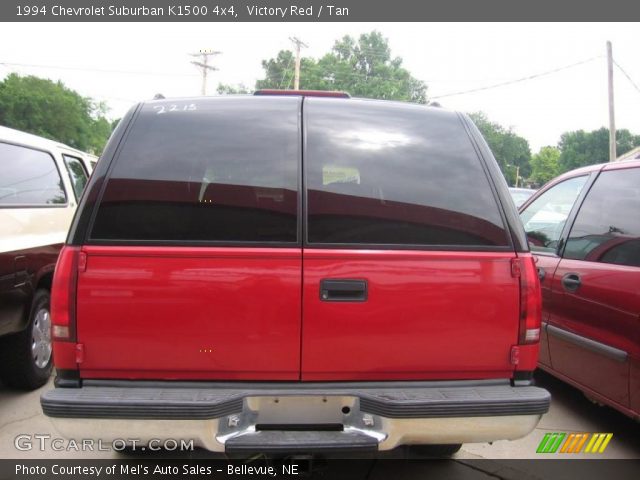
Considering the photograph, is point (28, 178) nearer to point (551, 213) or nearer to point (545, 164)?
point (551, 213)

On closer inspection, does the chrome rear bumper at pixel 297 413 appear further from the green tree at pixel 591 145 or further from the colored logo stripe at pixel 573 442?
the green tree at pixel 591 145

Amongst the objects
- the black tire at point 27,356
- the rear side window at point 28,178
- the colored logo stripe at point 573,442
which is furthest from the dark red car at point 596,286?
the rear side window at point 28,178

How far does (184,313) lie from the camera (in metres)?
1.98

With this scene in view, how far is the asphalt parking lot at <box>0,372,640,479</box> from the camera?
2.76 m

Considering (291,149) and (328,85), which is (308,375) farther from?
(328,85)

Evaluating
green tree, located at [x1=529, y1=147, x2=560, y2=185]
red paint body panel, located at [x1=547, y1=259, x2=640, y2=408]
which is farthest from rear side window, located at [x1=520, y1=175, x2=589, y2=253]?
green tree, located at [x1=529, y1=147, x2=560, y2=185]

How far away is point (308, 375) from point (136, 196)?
109 centimetres

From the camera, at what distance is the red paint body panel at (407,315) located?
6.60 ft

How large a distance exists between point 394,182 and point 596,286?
1.63 metres

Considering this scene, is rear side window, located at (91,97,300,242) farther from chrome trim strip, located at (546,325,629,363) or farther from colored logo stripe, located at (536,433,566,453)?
colored logo stripe, located at (536,433,566,453)

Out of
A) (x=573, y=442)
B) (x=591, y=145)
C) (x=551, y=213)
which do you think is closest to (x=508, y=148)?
(x=591, y=145)

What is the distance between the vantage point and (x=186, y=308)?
1976mm

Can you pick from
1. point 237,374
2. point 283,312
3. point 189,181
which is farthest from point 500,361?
point 189,181

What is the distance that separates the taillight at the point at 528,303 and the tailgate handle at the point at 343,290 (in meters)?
0.70
